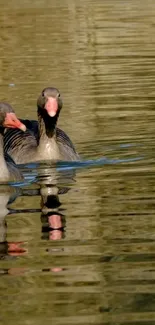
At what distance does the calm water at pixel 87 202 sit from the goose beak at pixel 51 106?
2.40 feet

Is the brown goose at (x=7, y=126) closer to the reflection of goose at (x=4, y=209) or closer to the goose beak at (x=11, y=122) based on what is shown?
the goose beak at (x=11, y=122)

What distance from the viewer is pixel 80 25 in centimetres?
3562

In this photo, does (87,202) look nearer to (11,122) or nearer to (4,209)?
(4,209)

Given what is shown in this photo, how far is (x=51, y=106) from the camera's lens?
55.4 ft

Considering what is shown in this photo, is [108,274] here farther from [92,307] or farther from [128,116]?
[128,116]

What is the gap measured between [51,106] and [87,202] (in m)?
3.19

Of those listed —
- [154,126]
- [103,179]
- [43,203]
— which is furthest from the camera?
[154,126]

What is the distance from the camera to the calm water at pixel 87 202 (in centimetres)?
991

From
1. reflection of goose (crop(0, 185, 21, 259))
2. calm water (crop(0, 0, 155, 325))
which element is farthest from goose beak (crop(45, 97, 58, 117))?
reflection of goose (crop(0, 185, 21, 259))

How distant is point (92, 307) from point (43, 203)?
4.44 m

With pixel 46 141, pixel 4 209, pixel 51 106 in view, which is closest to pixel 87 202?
pixel 4 209

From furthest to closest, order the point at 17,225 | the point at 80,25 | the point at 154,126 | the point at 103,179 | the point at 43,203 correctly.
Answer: the point at 80,25 → the point at 154,126 → the point at 103,179 → the point at 43,203 → the point at 17,225

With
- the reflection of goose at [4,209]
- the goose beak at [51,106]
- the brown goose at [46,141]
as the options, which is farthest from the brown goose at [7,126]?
the brown goose at [46,141]

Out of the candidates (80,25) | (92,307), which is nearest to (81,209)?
(92,307)
